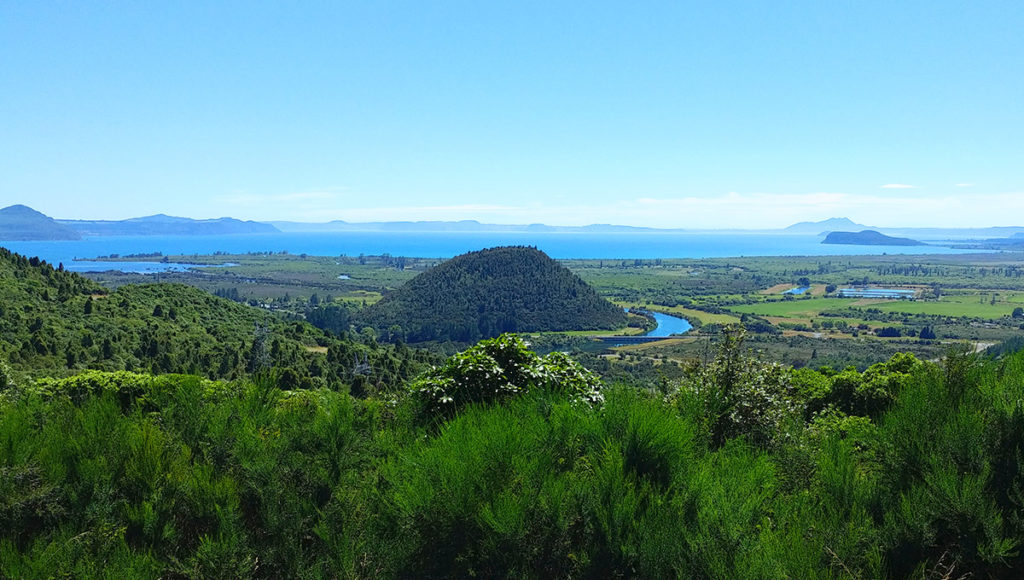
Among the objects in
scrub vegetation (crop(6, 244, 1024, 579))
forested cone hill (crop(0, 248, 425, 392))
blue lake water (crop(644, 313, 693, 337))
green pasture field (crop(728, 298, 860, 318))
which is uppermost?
scrub vegetation (crop(6, 244, 1024, 579))

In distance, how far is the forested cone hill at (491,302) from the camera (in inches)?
3610

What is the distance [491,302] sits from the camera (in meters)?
97.2

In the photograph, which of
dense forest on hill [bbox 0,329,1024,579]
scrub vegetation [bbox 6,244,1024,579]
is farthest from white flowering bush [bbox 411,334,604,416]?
dense forest on hill [bbox 0,329,1024,579]

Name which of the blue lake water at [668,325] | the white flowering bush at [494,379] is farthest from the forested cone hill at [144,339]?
the blue lake water at [668,325]

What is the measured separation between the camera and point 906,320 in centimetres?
9975

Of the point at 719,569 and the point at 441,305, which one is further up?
the point at 719,569

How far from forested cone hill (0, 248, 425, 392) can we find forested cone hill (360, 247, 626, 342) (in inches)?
1658

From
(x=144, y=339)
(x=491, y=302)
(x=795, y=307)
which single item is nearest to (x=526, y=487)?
(x=144, y=339)

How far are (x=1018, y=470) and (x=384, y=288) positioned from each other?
153 meters

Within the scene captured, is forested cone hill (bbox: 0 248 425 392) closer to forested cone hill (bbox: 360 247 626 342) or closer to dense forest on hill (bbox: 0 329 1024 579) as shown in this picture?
dense forest on hill (bbox: 0 329 1024 579)

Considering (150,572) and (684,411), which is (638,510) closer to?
(684,411)

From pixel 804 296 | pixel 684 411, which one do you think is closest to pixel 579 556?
pixel 684 411

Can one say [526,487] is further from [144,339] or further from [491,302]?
[491,302]

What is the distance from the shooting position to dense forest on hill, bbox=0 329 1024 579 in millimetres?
4406
